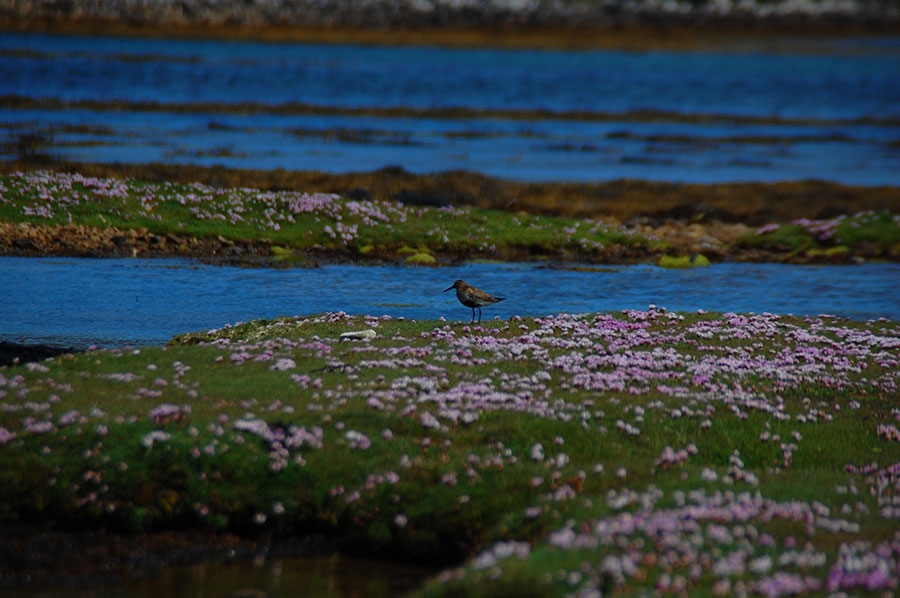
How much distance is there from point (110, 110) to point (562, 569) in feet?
259

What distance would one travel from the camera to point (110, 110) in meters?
80.8

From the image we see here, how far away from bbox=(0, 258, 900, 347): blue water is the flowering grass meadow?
292 inches

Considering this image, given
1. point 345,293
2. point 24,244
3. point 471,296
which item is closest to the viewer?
point 471,296

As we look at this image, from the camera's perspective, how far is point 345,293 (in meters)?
31.0

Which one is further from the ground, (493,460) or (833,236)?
(493,460)

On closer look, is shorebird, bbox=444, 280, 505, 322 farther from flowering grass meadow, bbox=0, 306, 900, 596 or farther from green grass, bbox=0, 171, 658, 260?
green grass, bbox=0, 171, 658, 260

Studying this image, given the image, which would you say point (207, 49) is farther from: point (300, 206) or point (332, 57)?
point (300, 206)

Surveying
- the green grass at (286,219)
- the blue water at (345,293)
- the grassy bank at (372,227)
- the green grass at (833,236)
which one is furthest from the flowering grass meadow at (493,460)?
the green grass at (833,236)

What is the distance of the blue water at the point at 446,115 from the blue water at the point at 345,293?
2217 centimetres

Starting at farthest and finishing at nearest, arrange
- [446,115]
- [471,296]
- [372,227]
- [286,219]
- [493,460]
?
[446,115] → [372,227] → [286,219] → [471,296] → [493,460]

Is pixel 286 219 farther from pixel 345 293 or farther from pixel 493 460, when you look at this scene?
pixel 493 460

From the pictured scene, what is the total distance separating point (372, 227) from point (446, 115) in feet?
187

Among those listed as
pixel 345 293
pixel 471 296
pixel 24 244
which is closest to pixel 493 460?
pixel 471 296

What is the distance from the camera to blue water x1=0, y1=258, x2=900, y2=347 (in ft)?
84.3
